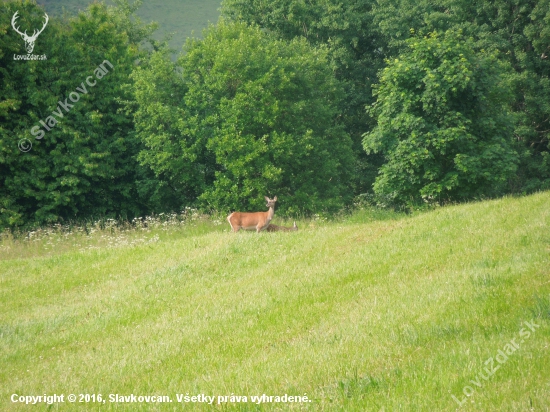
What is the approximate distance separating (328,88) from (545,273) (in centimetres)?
2860

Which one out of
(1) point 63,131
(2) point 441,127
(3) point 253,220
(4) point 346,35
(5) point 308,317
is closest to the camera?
(5) point 308,317

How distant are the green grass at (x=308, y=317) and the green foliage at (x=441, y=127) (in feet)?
21.7

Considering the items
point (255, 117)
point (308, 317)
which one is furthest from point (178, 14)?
point (308, 317)

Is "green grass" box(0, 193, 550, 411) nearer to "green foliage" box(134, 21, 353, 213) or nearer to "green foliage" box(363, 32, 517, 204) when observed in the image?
"green foliage" box(363, 32, 517, 204)

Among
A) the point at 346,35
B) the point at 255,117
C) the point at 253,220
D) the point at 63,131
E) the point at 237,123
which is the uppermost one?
the point at 346,35

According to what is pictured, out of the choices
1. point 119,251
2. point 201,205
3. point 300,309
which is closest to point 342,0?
point 201,205

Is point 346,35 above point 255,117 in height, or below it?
above

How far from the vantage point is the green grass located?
645 cm

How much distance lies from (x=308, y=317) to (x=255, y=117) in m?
21.2

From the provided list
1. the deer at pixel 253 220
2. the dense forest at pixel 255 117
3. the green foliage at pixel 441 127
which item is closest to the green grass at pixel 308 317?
the deer at pixel 253 220

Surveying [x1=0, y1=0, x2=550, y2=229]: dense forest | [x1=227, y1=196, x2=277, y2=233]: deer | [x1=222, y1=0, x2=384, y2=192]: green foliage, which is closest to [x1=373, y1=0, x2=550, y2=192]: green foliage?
[x1=0, y1=0, x2=550, y2=229]: dense forest

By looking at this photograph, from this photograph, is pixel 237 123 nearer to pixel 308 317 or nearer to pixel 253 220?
pixel 253 220

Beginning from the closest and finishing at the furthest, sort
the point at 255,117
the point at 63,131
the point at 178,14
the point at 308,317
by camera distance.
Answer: the point at 308,317
the point at 63,131
the point at 255,117
the point at 178,14

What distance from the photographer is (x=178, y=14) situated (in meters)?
146
